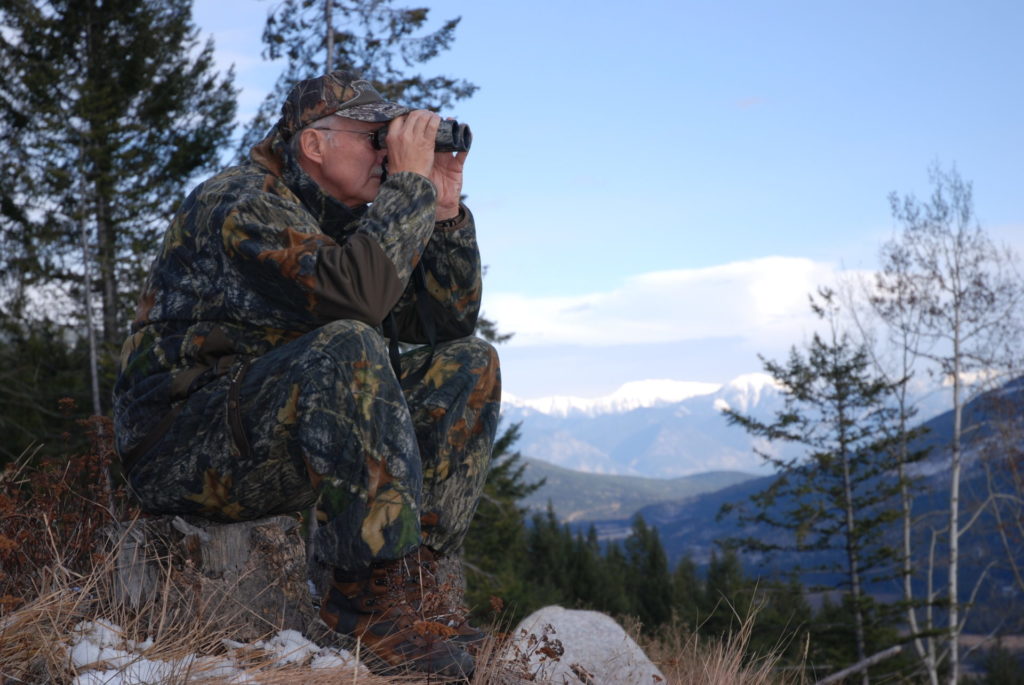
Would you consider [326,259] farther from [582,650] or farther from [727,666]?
[582,650]

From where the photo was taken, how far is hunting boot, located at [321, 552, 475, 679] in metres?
2.48

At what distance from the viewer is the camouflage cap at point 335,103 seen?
2.96 meters

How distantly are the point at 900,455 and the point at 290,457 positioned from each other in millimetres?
34138

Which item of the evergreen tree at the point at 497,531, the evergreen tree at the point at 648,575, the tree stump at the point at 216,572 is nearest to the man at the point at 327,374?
the tree stump at the point at 216,572

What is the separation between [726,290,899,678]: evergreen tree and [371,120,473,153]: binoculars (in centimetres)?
2846

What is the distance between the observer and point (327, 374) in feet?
8.11

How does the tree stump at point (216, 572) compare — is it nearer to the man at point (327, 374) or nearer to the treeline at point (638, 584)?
the man at point (327, 374)

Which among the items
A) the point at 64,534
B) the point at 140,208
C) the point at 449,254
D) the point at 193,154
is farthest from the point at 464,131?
the point at 193,154

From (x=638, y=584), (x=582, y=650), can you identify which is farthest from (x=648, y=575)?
(x=582, y=650)

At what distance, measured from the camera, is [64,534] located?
11.1 feet

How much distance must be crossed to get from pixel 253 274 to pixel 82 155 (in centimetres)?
2059

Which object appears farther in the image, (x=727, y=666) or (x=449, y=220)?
(x=449, y=220)

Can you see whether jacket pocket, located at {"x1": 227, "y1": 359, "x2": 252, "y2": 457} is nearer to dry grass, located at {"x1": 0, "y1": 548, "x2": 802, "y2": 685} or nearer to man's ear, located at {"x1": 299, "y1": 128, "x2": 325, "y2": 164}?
dry grass, located at {"x1": 0, "y1": 548, "x2": 802, "y2": 685}

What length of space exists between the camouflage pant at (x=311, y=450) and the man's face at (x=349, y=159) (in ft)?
2.40
